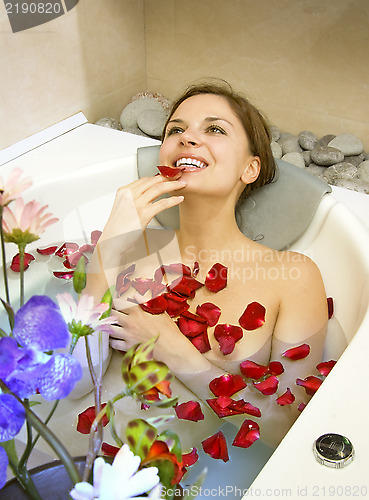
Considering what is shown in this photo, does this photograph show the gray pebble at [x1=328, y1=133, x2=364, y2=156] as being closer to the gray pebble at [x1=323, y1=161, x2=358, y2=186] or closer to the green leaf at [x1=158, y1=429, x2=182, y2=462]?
the gray pebble at [x1=323, y1=161, x2=358, y2=186]

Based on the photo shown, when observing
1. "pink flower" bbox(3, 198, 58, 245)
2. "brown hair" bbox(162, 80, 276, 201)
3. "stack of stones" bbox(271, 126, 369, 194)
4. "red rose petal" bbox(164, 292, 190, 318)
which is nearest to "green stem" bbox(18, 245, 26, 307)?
"pink flower" bbox(3, 198, 58, 245)

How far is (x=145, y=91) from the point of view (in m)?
2.70

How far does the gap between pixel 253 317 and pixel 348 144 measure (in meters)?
1.18

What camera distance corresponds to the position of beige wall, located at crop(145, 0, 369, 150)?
2.23 m

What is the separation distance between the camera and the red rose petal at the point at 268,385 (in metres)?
1.22

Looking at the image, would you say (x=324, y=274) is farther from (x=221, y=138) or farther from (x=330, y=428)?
(x=330, y=428)

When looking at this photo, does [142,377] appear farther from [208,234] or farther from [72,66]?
[72,66]

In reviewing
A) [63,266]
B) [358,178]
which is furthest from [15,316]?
[358,178]

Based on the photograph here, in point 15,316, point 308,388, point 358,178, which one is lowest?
point 358,178

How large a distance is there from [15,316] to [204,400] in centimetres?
62

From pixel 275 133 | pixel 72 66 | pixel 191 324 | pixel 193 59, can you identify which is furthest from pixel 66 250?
pixel 193 59

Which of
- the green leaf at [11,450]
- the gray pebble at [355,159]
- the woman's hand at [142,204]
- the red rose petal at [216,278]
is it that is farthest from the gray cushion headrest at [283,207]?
the green leaf at [11,450]

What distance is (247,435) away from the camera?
111cm

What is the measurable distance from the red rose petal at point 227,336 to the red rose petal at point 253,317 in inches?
0.9
